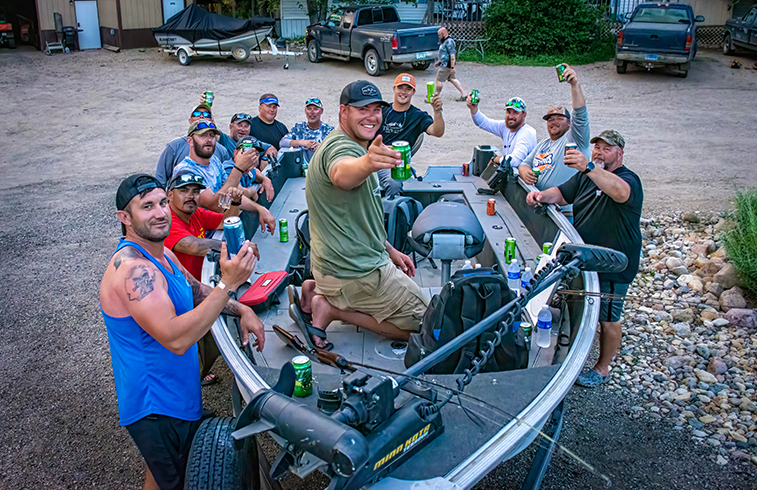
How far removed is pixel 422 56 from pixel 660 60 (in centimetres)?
619

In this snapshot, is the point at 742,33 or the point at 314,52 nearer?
the point at 742,33

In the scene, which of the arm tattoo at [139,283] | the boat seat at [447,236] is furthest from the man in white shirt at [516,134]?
the arm tattoo at [139,283]

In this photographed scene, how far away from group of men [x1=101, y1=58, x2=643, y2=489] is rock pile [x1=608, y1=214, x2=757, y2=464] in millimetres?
538

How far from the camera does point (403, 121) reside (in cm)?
703

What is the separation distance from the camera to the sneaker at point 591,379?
5.60 metres

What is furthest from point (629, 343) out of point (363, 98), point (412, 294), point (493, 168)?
point (363, 98)

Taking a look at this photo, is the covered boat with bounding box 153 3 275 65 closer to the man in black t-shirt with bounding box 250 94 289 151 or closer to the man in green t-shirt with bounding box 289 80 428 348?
the man in black t-shirt with bounding box 250 94 289 151

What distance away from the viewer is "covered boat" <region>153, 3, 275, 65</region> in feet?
65.3

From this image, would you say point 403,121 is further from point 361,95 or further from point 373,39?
point 373,39

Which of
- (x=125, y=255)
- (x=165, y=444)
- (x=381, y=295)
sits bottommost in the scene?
(x=165, y=444)

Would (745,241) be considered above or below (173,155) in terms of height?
below

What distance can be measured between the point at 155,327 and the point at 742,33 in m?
20.9

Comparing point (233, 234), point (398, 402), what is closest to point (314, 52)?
point (233, 234)

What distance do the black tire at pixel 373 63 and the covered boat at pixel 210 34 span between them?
3.56 m
